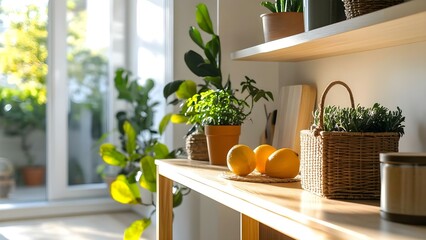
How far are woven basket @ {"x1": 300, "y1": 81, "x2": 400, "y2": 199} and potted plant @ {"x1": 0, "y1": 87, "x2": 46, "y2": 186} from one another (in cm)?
361

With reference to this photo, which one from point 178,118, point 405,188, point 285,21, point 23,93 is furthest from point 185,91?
point 23,93

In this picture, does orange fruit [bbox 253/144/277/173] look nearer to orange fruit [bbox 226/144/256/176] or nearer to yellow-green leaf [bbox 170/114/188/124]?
orange fruit [bbox 226/144/256/176]

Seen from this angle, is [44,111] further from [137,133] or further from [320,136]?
[320,136]

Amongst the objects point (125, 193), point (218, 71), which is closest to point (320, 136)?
point (218, 71)

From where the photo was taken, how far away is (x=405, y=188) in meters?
1.02

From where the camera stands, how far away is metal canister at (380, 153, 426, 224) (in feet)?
3.30

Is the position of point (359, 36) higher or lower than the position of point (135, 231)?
higher

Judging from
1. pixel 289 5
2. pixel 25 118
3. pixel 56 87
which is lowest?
pixel 25 118

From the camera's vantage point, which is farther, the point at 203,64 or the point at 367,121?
the point at 203,64

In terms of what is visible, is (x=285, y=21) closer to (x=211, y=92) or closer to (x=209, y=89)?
(x=211, y=92)

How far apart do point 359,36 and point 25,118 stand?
3.62 metres

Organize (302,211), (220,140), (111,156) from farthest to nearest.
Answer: (111,156), (220,140), (302,211)

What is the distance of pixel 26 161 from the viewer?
443 cm

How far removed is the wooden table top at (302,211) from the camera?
967mm
